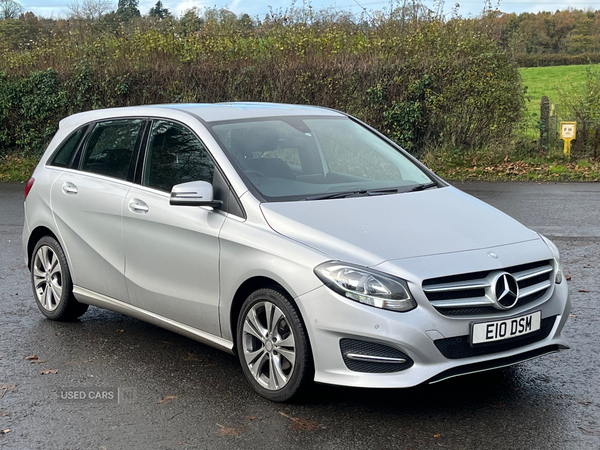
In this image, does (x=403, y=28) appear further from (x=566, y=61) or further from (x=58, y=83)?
(x=566, y=61)

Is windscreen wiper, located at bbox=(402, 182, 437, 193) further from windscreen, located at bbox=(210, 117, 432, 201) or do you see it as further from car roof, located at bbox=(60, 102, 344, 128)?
car roof, located at bbox=(60, 102, 344, 128)

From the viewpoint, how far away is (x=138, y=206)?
5.62 m

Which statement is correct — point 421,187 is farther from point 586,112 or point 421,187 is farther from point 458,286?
point 586,112

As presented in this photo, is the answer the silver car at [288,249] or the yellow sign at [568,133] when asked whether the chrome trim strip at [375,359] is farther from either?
the yellow sign at [568,133]

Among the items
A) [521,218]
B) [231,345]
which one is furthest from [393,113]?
[231,345]

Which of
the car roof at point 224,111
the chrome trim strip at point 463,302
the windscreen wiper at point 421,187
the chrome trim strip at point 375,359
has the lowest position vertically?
the chrome trim strip at point 375,359

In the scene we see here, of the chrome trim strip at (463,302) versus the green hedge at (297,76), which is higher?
the green hedge at (297,76)

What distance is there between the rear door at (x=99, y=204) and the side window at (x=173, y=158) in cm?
20

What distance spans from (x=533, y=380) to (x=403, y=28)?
1538 centimetres

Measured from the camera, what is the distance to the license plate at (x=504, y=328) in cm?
420

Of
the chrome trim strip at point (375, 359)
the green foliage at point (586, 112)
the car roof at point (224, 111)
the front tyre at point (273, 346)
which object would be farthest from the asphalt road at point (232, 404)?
the green foliage at point (586, 112)

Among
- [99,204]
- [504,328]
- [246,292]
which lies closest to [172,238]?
[246,292]

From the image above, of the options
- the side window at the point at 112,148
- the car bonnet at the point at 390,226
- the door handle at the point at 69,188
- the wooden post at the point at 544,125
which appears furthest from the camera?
the wooden post at the point at 544,125

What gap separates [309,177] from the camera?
5.40m
